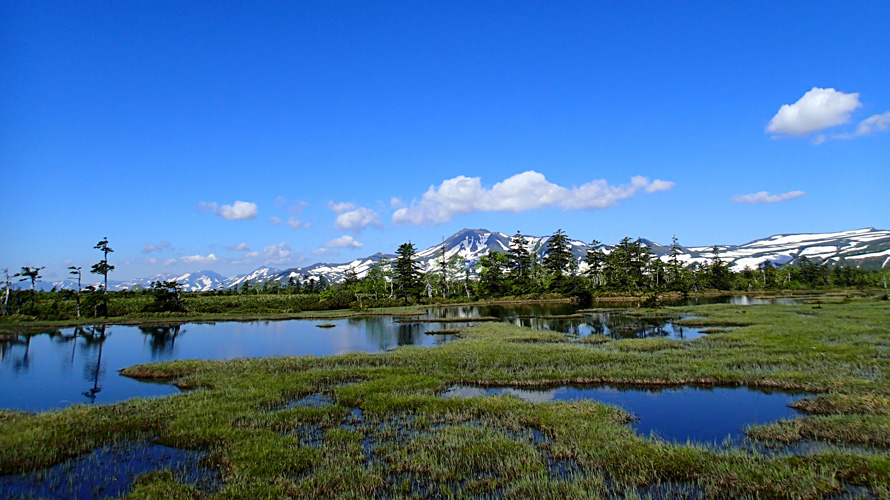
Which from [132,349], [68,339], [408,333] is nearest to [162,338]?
[132,349]

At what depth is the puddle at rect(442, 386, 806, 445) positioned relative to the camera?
1445cm

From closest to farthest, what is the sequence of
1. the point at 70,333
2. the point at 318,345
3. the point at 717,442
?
the point at 717,442
the point at 318,345
the point at 70,333

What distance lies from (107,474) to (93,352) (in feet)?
102

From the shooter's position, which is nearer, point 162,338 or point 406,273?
point 162,338

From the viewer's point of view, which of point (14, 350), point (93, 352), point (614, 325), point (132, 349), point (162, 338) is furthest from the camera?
point (614, 325)

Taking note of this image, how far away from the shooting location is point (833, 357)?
23.0 meters

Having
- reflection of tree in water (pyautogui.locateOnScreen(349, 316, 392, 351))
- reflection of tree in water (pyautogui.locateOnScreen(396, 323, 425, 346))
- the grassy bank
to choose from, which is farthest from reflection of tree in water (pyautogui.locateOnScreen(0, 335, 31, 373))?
reflection of tree in water (pyautogui.locateOnScreen(396, 323, 425, 346))

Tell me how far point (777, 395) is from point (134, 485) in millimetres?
22151

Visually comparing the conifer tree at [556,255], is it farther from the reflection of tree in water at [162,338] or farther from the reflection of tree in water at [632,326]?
the reflection of tree in water at [162,338]

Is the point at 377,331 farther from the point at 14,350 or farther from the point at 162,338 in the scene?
the point at 14,350

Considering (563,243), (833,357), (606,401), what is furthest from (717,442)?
(563,243)

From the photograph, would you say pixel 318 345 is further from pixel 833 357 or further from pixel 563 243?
pixel 563 243

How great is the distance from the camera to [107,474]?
11.8 m

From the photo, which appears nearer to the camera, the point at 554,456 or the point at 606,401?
the point at 554,456
